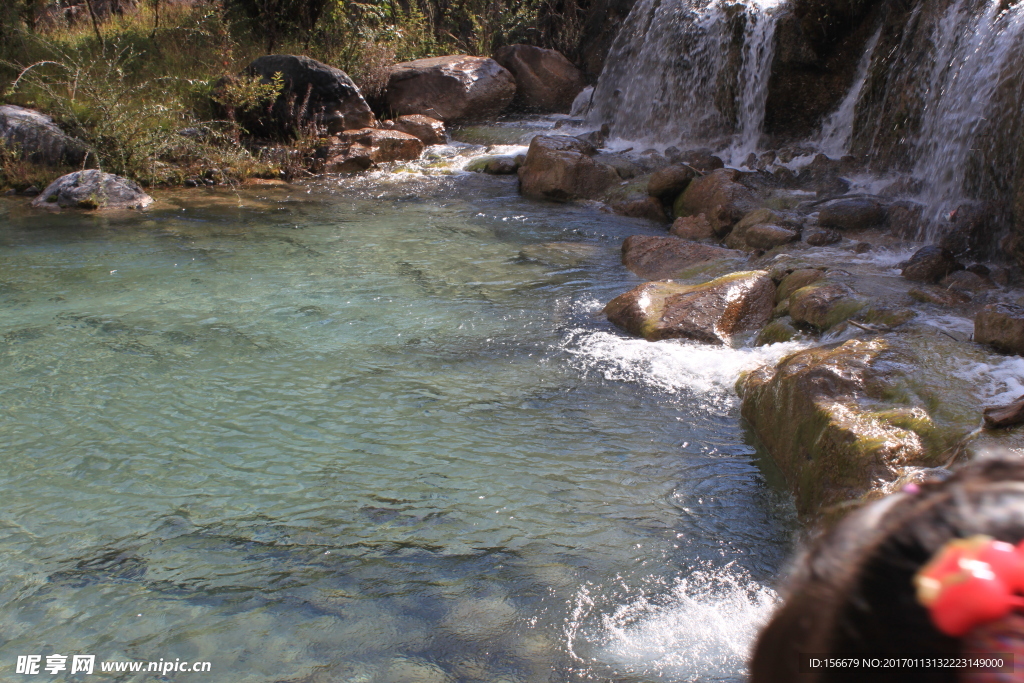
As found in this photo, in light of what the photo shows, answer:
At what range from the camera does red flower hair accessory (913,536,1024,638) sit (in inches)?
18.1

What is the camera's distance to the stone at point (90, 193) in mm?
8727

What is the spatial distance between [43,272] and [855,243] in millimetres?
7001

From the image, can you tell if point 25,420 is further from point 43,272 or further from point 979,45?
point 979,45

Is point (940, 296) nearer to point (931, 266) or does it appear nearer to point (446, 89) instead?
point (931, 266)

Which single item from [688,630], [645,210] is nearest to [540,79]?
[645,210]

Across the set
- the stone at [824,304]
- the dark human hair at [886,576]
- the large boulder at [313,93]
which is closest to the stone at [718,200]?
the stone at [824,304]

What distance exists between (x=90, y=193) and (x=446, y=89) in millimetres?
6938

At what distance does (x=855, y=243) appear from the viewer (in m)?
6.73

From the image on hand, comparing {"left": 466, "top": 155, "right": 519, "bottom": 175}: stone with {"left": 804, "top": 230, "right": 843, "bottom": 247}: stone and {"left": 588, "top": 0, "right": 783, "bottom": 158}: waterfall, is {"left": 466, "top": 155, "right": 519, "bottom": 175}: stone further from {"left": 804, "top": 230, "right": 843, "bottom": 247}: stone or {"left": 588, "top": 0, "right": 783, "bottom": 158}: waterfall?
→ {"left": 804, "top": 230, "right": 843, "bottom": 247}: stone

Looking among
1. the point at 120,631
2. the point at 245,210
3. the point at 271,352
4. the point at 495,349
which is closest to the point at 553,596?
the point at 120,631

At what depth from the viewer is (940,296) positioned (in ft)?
16.4

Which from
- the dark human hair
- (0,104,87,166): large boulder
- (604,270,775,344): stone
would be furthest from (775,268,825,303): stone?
(0,104,87,166): large boulder

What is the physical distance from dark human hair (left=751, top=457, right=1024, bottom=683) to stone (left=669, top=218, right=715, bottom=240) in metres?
7.51

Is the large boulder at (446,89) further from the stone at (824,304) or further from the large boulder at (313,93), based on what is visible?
the stone at (824,304)
